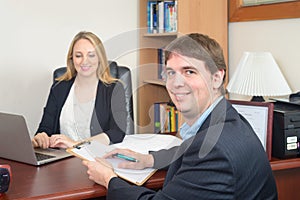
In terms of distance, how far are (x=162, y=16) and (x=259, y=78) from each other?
128cm

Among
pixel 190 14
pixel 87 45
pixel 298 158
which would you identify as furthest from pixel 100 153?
pixel 190 14

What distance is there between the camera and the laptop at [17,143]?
1582mm

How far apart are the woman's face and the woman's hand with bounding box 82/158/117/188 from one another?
3.14 ft

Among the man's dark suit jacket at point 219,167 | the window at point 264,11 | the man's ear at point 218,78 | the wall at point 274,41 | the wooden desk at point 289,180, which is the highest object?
the window at point 264,11

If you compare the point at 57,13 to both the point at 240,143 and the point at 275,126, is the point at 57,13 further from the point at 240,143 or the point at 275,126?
the point at 240,143

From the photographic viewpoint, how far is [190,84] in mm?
1250

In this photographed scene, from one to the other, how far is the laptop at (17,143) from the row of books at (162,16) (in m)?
1.59

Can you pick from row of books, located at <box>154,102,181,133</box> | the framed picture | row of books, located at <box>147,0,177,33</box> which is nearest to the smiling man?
the framed picture

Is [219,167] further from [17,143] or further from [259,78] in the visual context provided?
[259,78]

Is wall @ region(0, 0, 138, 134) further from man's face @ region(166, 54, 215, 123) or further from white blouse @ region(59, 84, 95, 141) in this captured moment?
man's face @ region(166, 54, 215, 123)

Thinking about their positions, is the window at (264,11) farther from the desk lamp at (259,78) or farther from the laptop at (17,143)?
the laptop at (17,143)

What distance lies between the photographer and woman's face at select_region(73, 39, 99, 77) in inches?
92.5

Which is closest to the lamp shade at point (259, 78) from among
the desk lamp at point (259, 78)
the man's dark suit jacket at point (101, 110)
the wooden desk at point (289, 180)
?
the desk lamp at point (259, 78)

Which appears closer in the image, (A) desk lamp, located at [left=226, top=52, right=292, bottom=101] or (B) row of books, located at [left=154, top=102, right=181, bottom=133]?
(A) desk lamp, located at [left=226, top=52, right=292, bottom=101]
